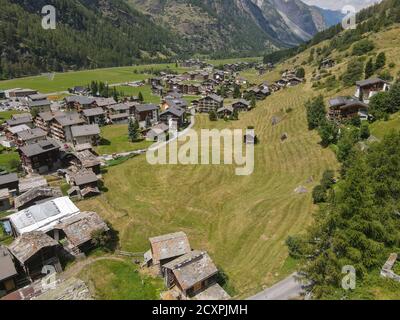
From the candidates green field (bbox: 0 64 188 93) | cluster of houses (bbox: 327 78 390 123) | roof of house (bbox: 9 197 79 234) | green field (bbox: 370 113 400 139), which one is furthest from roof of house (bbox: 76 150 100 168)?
green field (bbox: 0 64 188 93)

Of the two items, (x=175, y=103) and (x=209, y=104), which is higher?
(x=175, y=103)

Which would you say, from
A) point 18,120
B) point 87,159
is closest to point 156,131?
point 87,159

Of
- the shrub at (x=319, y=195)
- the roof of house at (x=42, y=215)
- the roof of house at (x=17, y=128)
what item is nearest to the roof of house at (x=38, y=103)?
the roof of house at (x=17, y=128)

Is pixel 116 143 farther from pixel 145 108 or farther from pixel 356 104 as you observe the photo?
pixel 356 104

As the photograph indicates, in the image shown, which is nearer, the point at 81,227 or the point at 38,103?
the point at 81,227

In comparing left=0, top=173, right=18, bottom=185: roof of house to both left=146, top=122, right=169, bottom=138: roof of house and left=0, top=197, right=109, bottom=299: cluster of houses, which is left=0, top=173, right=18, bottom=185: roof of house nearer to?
left=0, top=197, right=109, bottom=299: cluster of houses

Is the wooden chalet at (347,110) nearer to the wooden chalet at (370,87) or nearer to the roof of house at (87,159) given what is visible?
the wooden chalet at (370,87)
